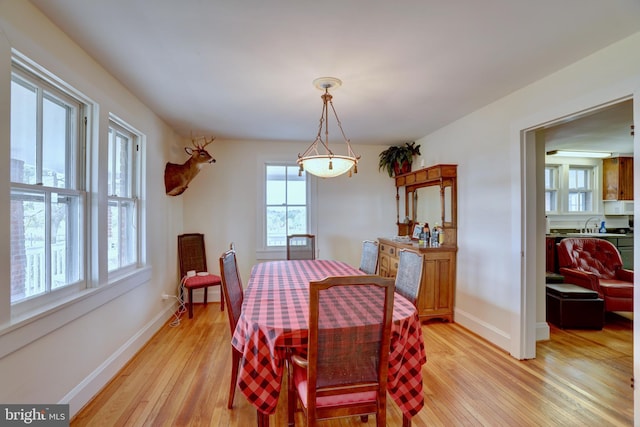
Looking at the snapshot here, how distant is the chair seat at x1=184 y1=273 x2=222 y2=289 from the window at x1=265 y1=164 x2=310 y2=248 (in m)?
0.99

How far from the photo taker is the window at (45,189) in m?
1.67

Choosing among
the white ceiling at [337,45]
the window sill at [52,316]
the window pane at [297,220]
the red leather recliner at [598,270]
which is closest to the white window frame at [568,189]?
the red leather recliner at [598,270]

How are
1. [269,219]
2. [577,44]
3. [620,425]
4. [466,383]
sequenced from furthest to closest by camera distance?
[269,219] < [466,383] < [577,44] < [620,425]

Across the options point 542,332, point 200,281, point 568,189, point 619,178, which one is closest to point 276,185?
point 200,281

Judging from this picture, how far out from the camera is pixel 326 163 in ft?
8.07

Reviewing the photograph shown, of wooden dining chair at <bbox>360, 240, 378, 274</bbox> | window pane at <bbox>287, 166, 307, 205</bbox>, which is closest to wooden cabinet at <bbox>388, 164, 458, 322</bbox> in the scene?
wooden dining chair at <bbox>360, 240, 378, 274</bbox>

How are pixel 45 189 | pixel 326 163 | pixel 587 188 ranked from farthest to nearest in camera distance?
pixel 587 188
pixel 326 163
pixel 45 189

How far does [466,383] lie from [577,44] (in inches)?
99.2

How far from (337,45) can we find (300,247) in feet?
8.56

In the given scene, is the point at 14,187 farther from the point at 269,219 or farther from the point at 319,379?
the point at 269,219

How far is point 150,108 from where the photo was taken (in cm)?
323

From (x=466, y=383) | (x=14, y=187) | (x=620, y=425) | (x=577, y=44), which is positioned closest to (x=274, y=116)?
(x=14, y=187)

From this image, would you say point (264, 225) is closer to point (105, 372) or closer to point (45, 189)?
point (105, 372)

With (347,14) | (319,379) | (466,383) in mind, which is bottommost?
(466,383)
